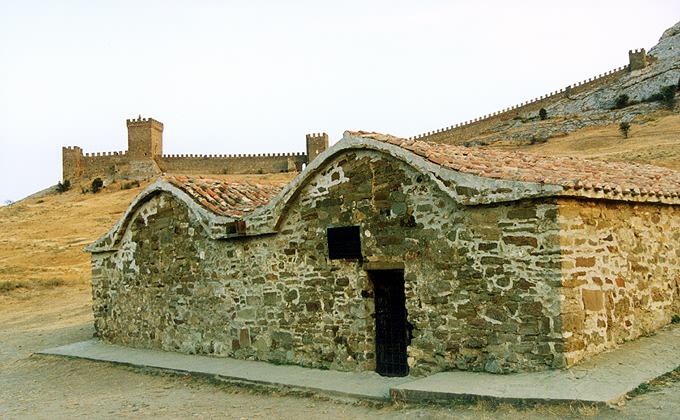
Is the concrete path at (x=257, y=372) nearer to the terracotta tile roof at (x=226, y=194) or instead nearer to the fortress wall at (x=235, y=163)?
the terracotta tile roof at (x=226, y=194)

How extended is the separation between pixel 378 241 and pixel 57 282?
2282 centimetres

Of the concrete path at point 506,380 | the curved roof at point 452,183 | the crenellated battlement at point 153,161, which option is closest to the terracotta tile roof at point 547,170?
the curved roof at point 452,183

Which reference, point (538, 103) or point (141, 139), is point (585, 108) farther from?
point (141, 139)

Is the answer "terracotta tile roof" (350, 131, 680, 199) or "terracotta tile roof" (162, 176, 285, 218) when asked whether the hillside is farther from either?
"terracotta tile roof" (162, 176, 285, 218)

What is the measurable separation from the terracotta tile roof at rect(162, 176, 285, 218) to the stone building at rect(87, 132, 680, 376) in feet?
0.17

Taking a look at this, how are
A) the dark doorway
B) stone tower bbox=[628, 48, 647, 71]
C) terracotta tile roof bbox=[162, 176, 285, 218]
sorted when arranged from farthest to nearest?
stone tower bbox=[628, 48, 647, 71] < terracotta tile roof bbox=[162, 176, 285, 218] < the dark doorway

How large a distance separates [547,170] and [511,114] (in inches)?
2509

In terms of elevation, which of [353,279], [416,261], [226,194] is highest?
[226,194]

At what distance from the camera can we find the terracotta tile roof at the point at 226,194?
11.0 m

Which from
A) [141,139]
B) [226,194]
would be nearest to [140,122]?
[141,139]

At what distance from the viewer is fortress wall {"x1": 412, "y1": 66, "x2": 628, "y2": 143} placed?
218 ft

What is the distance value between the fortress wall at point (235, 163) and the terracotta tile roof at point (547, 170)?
61.9 m

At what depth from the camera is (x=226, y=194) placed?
39.5 feet

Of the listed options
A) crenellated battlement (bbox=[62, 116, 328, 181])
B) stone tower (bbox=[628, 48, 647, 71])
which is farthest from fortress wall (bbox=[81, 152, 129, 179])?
stone tower (bbox=[628, 48, 647, 71])
